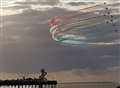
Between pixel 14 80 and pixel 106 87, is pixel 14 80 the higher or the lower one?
the lower one

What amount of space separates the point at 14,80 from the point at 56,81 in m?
14.5

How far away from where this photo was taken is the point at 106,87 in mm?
190000

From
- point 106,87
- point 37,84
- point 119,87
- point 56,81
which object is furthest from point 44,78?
point 106,87

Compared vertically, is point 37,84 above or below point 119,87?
above

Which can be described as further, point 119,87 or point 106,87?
point 106,87

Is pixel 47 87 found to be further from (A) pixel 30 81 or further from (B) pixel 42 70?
(B) pixel 42 70

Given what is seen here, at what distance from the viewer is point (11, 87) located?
97.0 meters

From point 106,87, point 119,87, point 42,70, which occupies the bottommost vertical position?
point 119,87

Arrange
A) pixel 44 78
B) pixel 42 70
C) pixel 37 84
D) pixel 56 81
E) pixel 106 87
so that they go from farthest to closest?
Result: pixel 106 87, pixel 56 81, pixel 37 84, pixel 44 78, pixel 42 70

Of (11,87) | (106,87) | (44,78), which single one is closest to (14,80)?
(11,87)

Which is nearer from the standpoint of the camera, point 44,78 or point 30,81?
point 44,78

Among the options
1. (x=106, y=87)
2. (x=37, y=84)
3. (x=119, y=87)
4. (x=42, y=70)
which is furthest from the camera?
(x=106, y=87)

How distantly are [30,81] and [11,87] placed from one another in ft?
18.7

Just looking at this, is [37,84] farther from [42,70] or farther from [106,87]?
[106,87]
